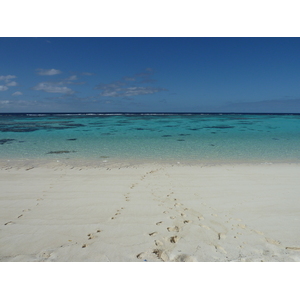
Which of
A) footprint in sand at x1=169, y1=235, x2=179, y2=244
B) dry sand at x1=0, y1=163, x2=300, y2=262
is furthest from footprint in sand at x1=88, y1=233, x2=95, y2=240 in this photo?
footprint in sand at x1=169, y1=235, x2=179, y2=244

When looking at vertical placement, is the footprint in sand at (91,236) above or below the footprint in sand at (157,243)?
above

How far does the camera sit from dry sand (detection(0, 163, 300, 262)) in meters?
2.94

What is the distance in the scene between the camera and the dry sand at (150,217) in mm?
2943

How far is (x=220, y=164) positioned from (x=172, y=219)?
17.5ft

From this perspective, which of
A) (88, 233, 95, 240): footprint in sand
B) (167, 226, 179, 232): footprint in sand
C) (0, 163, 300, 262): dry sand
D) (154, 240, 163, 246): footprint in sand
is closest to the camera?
(0, 163, 300, 262): dry sand

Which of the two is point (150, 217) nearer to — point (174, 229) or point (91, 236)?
point (174, 229)

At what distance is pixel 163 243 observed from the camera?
3107 mm

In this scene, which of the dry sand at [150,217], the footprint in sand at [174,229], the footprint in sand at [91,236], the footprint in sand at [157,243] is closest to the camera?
the dry sand at [150,217]

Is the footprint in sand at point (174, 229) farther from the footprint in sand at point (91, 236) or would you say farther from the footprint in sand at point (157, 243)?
the footprint in sand at point (91, 236)

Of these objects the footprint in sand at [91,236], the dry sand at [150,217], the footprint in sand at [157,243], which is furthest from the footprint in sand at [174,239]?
the footprint in sand at [91,236]

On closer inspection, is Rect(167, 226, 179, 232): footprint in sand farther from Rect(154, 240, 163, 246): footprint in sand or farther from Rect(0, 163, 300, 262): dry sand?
Rect(154, 240, 163, 246): footprint in sand

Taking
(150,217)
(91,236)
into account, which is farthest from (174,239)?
(91,236)

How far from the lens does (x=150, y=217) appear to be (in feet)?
12.8

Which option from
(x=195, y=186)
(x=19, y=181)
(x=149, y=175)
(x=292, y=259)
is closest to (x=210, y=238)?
(x=292, y=259)
